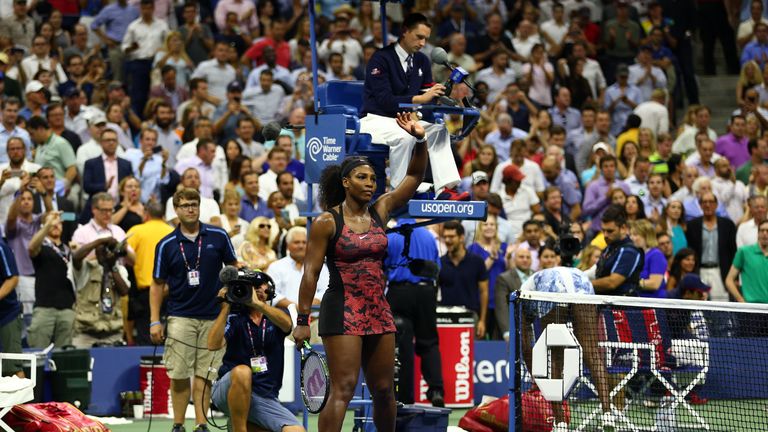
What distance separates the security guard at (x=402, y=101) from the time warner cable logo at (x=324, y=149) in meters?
0.26

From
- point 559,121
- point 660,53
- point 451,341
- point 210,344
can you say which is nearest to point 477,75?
point 559,121

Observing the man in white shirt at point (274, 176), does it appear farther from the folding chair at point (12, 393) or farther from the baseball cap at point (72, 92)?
the folding chair at point (12, 393)

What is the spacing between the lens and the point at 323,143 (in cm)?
1176

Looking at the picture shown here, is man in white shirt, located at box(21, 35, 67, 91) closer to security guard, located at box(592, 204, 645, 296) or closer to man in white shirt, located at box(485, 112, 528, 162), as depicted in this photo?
man in white shirt, located at box(485, 112, 528, 162)

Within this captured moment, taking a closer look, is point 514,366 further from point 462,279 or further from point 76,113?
point 76,113

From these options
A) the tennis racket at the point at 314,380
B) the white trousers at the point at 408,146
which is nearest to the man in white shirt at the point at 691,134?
the white trousers at the point at 408,146

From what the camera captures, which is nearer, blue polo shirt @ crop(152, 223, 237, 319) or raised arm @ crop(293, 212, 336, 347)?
raised arm @ crop(293, 212, 336, 347)

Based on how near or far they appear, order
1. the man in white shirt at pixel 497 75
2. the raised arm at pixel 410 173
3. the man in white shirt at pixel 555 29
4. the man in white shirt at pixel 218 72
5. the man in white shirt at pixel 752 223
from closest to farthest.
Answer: the raised arm at pixel 410 173 < the man in white shirt at pixel 752 223 < the man in white shirt at pixel 218 72 < the man in white shirt at pixel 497 75 < the man in white shirt at pixel 555 29

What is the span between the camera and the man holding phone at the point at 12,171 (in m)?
16.6

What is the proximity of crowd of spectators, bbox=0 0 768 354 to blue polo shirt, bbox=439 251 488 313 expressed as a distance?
0.02 m

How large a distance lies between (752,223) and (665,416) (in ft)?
17.6

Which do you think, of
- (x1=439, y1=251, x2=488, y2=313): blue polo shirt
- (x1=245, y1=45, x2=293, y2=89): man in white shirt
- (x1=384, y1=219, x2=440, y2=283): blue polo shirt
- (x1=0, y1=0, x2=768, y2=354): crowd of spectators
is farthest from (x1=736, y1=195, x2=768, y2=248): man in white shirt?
(x1=245, y1=45, x2=293, y2=89): man in white shirt

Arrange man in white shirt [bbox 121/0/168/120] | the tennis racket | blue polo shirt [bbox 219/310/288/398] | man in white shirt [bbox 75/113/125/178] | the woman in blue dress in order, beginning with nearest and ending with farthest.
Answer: the tennis racket, blue polo shirt [bbox 219/310/288/398], the woman in blue dress, man in white shirt [bbox 75/113/125/178], man in white shirt [bbox 121/0/168/120]

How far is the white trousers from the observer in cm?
1136
